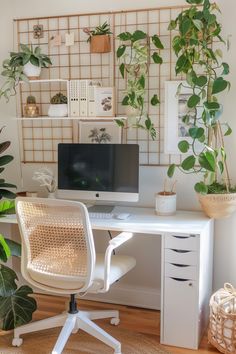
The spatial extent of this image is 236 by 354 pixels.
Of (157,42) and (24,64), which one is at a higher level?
(157,42)

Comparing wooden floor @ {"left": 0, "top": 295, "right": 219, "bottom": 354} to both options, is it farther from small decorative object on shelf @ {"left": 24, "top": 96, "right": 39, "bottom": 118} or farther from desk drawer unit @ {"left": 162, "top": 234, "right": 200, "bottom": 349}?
small decorative object on shelf @ {"left": 24, "top": 96, "right": 39, "bottom": 118}

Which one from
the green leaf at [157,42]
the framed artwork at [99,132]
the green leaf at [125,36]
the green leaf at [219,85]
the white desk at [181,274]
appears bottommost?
the white desk at [181,274]

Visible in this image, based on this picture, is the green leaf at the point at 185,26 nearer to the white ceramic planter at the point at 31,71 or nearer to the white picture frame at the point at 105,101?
the white picture frame at the point at 105,101

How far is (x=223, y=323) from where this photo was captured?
8.13 ft

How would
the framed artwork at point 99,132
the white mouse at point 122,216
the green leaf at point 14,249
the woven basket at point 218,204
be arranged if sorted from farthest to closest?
1. the framed artwork at point 99,132
2. the green leaf at point 14,249
3. the white mouse at point 122,216
4. the woven basket at point 218,204

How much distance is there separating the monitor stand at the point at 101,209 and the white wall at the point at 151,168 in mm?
258

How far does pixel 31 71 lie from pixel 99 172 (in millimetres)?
870

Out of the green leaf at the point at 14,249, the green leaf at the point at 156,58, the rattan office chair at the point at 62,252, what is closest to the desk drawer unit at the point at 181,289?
the rattan office chair at the point at 62,252

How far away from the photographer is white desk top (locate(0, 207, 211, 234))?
2.57 m

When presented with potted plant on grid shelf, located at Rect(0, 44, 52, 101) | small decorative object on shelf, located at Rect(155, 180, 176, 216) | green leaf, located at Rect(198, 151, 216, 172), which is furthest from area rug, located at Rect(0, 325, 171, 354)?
potted plant on grid shelf, located at Rect(0, 44, 52, 101)

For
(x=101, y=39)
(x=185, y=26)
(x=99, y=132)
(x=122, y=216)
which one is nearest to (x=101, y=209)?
(x=122, y=216)

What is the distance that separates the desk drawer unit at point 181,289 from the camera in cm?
252

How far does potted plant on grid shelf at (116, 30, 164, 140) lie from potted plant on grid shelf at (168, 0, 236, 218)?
0.20 metres

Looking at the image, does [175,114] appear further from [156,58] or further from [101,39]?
[101,39]
